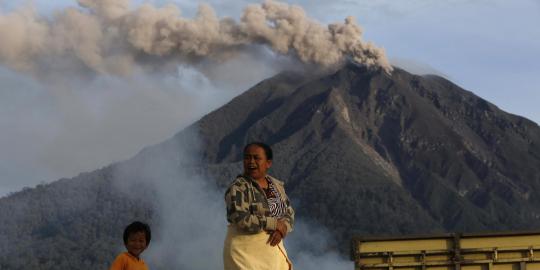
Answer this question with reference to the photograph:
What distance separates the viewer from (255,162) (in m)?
10.5

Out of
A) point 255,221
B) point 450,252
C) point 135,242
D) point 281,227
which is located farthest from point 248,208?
point 450,252

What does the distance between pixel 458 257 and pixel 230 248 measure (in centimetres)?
852

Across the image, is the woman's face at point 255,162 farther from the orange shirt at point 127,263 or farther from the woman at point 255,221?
the orange shirt at point 127,263

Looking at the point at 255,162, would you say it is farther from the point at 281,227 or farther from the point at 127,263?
the point at 127,263

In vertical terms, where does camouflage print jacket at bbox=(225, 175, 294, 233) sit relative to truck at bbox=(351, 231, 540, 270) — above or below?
below

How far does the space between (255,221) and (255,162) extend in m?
0.56

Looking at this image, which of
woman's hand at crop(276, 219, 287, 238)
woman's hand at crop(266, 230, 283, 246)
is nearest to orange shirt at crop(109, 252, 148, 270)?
woman's hand at crop(266, 230, 283, 246)

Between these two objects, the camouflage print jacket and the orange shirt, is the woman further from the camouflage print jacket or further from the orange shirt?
the orange shirt

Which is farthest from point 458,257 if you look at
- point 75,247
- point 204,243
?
point 75,247

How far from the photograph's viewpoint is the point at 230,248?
10398 mm

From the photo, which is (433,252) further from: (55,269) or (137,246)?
(55,269)

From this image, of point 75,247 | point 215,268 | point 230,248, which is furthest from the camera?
point 75,247

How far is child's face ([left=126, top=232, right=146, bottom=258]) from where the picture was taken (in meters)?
10.9

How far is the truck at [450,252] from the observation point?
59.6 ft
